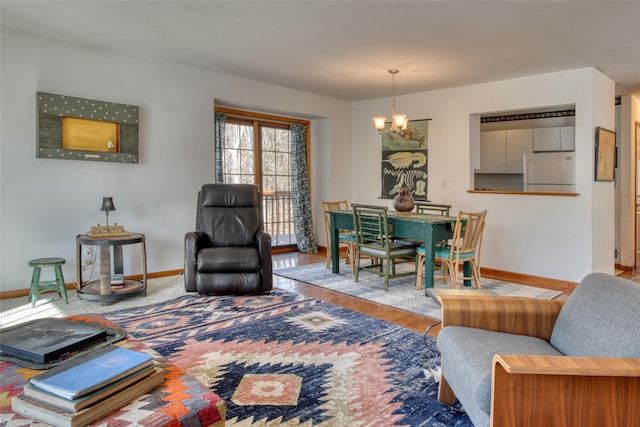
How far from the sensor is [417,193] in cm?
633

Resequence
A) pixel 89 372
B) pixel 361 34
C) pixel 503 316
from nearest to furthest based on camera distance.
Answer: pixel 89 372 → pixel 503 316 → pixel 361 34

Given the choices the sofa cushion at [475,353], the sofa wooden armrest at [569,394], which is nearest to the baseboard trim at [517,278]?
the sofa cushion at [475,353]

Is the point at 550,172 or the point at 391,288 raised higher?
the point at 550,172

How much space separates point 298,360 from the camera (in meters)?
2.58

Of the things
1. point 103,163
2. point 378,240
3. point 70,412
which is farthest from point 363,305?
point 103,163

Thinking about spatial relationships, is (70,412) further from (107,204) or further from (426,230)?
(426,230)

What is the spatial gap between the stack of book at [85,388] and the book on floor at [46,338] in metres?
0.19

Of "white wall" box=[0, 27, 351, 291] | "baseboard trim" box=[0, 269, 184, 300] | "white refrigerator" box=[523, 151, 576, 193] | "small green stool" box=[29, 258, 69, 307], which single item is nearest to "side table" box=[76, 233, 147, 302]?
"small green stool" box=[29, 258, 69, 307]

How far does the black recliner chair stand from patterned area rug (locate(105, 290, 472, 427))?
0.20m

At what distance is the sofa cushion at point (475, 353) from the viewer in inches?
57.8

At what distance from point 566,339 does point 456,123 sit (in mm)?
4515

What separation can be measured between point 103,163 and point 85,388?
3.76 meters

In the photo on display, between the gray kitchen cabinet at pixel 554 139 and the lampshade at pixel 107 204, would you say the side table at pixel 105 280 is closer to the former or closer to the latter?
the lampshade at pixel 107 204

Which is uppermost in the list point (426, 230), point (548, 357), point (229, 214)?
point (229, 214)
